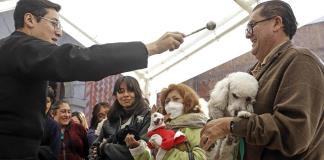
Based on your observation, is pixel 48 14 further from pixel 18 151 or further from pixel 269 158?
pixel 269 158

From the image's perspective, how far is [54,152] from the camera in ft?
8.72

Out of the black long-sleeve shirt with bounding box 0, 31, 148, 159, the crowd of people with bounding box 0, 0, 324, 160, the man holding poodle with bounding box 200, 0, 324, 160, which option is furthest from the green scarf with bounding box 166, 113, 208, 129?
the black long-sleeve shirt with bounding box 0, 31, 148, 159

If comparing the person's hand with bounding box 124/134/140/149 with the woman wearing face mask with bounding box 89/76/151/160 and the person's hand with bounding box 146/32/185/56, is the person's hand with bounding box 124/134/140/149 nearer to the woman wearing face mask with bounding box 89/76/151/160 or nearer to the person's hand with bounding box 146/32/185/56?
the woman wearing face mask with bounding box 89/76/151/160

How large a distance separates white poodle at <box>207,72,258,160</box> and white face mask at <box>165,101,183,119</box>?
0.78 meters

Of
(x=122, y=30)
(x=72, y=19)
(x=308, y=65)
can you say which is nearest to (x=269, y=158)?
(x=308, y=65)

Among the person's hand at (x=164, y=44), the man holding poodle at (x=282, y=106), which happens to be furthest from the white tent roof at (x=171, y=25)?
the person's hand at (x=164, y=44)

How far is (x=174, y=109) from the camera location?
2582 mm

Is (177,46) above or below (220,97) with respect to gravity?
above

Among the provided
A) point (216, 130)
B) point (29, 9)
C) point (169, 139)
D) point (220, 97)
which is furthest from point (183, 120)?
point (29, 9)

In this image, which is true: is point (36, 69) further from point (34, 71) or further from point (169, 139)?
point (169, 139)

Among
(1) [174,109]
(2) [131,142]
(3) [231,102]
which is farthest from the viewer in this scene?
(1) [174,109]

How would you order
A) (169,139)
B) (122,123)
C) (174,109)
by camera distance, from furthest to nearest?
(122,123) → (174,109) → (169,139)

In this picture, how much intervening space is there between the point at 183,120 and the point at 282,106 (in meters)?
1.10

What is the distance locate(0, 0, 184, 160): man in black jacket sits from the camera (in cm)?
143
